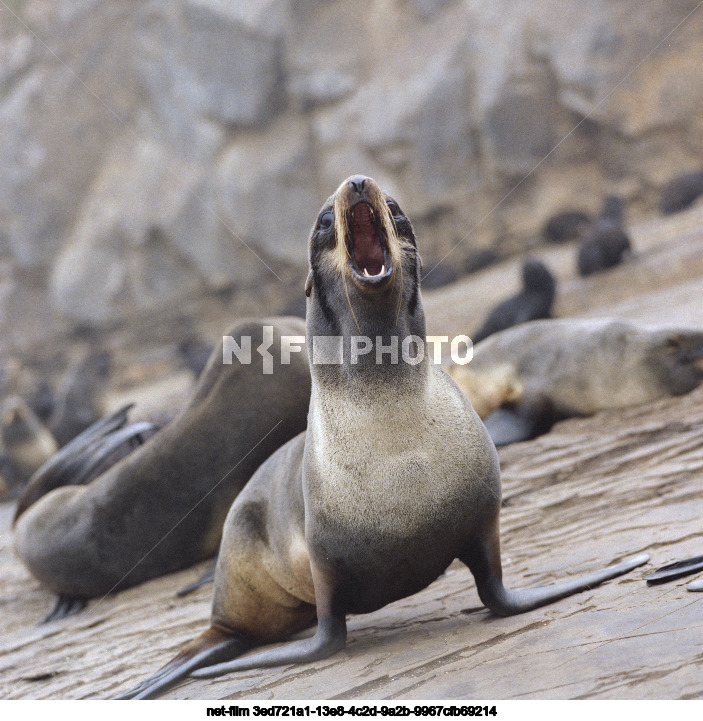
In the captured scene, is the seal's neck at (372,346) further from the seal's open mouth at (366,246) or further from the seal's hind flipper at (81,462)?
the seal's hind flipper at (81,462)

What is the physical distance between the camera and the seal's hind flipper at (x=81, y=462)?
15.2 ft

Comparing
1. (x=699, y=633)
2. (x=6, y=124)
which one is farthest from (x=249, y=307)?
(x=699, y=633)

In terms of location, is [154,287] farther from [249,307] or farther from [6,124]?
[6,124]

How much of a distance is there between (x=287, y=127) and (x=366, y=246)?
12.5 m

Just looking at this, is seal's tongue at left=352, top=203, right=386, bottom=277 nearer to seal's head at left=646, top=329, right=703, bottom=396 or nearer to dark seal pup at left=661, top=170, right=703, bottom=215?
seal's head at left=646, top=329, right=703, bottom=396

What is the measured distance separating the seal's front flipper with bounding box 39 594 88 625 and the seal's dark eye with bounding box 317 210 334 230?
8.88 feet

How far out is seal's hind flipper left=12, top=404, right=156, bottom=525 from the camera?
4.64m

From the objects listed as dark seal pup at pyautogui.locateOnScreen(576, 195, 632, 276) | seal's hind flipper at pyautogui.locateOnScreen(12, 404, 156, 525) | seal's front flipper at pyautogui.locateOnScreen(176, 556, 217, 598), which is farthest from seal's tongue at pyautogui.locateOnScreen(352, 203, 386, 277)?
dark seal pup at pyautogui.locateOnScreen(576, 195, 632, 276)

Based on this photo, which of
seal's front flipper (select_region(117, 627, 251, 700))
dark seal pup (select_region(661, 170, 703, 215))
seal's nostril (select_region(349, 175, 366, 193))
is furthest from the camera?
dark seal pup (select_region(661, 170, 703, 215))

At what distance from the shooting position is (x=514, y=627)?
2.12m

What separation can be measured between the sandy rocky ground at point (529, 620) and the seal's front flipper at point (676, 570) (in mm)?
39

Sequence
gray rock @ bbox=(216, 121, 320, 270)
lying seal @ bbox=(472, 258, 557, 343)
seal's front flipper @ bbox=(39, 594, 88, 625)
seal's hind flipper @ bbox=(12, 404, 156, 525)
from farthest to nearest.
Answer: gray rock @ bbox=(216, 121, 320, 270)
lying seal @ bbox=(472, 258, 557, 343)
seal's hind flipper @ bbox=(12, 404, 156, 525)
seal's front flipper @ bbox=(39, 594, 88, 625)

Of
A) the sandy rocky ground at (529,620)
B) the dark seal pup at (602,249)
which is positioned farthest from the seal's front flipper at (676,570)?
the dark seal pup at (602,249)

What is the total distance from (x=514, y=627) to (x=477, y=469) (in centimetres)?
41
